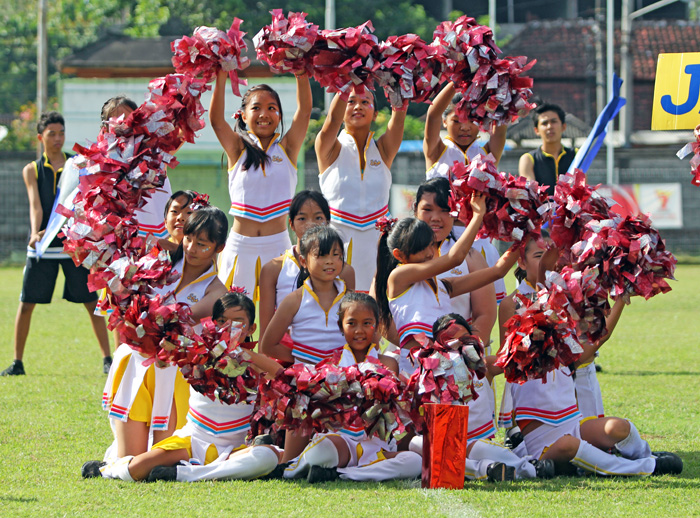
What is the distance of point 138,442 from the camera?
5227 millimetres

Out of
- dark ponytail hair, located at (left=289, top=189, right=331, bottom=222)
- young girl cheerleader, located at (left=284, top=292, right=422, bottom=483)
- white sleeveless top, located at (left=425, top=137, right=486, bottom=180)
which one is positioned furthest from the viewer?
white sleeveless top, located at (left=425, top=137, right=486, bottom=180)

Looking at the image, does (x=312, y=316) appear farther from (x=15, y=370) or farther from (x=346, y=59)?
(x=15, y=370)

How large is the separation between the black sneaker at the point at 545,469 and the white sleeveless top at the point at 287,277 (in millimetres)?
1734

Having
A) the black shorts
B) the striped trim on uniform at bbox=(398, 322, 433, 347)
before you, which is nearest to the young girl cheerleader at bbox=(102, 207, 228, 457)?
the striped trim on uniform at bbox=(398, 322, 433, 347)

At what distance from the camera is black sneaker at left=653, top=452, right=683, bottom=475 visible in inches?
195

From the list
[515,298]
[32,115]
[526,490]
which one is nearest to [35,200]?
[515,298]

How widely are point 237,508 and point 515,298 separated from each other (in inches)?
75.6

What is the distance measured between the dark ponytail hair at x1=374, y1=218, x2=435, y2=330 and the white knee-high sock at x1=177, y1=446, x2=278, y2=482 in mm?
1054

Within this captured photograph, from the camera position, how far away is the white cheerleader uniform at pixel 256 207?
20.4 ft

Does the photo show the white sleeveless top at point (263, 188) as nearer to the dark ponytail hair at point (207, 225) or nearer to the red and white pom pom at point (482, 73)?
the dark ponytail hair at point (207, 225)

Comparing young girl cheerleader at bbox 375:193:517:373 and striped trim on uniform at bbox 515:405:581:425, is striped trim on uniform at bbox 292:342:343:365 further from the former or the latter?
striped trim on uniform at bbox 515:405:581:425

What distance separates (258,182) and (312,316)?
113cm

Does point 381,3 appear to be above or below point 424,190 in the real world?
above

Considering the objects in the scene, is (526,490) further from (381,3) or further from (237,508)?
(381,3)
